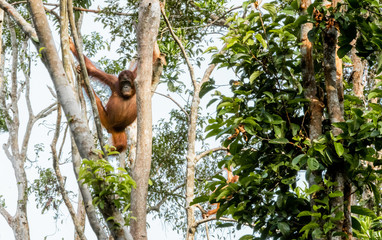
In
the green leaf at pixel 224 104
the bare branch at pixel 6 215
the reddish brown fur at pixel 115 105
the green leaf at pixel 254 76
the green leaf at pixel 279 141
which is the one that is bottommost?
the green leaf at pixel 279 141

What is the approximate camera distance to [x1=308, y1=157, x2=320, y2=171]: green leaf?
2.20 metres

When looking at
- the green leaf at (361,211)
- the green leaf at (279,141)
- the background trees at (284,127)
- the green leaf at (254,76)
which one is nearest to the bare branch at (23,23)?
the background trees at (284,127)

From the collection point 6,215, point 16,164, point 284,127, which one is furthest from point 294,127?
point 16,164

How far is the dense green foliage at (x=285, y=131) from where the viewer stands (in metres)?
2.26

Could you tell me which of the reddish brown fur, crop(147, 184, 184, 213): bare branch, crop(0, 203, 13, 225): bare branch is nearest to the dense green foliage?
the reddish brown fur

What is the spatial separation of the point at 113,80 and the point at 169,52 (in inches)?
47.2

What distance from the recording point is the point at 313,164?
2209 mm

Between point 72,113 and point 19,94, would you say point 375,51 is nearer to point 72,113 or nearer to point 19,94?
point 72,113

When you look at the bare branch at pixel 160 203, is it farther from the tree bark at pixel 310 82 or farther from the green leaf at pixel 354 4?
the green leaf at pixel 354 4

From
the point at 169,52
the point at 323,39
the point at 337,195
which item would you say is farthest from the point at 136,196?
the point at 169,52

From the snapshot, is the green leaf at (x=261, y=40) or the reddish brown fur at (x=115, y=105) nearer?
the green leaf at (x=261, y=40)

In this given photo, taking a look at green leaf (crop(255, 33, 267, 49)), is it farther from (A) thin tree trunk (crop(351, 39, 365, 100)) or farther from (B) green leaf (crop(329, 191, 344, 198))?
(A) thin tree trunk (crop(351, 39, 365, 100))

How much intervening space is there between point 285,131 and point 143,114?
2.80 feet

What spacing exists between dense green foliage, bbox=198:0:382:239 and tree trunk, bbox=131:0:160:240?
420 millimetres
